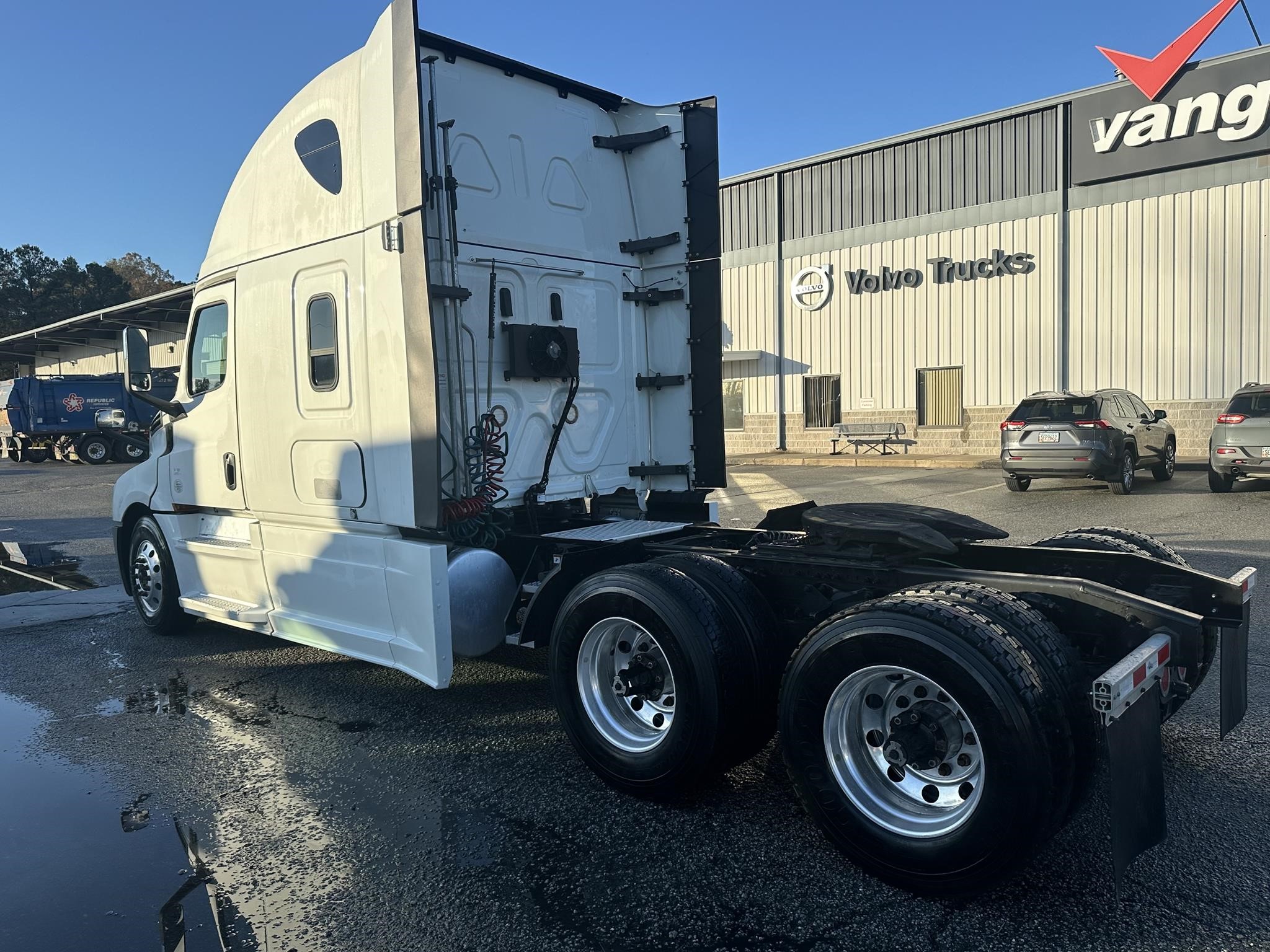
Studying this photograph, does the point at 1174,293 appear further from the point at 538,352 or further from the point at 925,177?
the point at 538,352

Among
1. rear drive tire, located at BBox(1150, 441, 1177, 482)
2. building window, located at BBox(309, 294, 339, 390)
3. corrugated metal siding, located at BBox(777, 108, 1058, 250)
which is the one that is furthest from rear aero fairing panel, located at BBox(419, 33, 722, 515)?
corrugated metal siding, located at BBox(777, 108, 1058, 250)

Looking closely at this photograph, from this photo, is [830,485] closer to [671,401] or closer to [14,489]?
[671,401]

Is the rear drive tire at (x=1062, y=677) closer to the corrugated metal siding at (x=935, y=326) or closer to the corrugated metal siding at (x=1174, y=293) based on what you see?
the corrugated metal siding at (x=1174, y=293)

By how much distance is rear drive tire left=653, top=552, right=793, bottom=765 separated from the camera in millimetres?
3801

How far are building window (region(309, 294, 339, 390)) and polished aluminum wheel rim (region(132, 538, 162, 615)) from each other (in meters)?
2.62

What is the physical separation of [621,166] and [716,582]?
3456mm

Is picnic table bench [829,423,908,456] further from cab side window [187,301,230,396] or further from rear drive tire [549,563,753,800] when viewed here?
rear drive tire [549,563,753,800]

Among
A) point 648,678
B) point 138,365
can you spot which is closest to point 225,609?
point 138,365

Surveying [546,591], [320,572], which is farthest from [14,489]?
[546,591]

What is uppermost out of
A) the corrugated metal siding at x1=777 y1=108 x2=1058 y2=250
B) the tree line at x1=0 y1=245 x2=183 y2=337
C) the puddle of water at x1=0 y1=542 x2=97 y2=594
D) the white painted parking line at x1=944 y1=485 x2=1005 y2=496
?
the tree line at x1=0 y1=245 x2=183 y2=337

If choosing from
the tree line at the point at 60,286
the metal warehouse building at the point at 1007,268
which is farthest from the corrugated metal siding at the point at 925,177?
the tree line at the point at 60,286

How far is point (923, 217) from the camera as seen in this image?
23.3m

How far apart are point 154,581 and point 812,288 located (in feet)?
69.6

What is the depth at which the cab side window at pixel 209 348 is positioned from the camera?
20.5 feet
